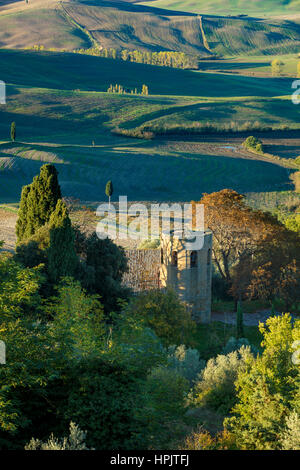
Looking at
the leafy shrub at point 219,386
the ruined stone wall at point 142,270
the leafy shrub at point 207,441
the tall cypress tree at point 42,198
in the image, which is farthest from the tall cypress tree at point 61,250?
the leafy shrub at point 207,441

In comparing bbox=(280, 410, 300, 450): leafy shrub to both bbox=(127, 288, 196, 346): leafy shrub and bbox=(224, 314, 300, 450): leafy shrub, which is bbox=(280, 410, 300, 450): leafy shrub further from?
bbox=(127, 288, 196, 346): leafy shrub

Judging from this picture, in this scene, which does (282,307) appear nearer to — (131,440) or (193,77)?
(131,440)

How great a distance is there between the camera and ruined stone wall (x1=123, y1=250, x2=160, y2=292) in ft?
122

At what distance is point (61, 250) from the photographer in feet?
103

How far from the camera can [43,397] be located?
18312 millimetres

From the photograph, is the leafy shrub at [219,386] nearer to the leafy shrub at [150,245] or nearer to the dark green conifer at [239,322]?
the dark green conifer at [239,322]

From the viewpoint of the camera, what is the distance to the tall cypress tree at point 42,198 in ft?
119

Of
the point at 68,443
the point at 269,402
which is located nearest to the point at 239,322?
the point at 269,402

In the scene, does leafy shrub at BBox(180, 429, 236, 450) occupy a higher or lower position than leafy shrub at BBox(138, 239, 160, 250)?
lower

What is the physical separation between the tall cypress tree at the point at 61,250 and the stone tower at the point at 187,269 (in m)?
5.51

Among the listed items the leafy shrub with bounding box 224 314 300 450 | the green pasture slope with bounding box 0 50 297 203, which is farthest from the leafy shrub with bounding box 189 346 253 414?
the green pasture slope with bounding box 0 50 297 203

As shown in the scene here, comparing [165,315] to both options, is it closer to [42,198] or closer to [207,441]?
[42,198]

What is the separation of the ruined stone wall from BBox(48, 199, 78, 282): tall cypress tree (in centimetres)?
644

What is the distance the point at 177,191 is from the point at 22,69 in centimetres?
8528
